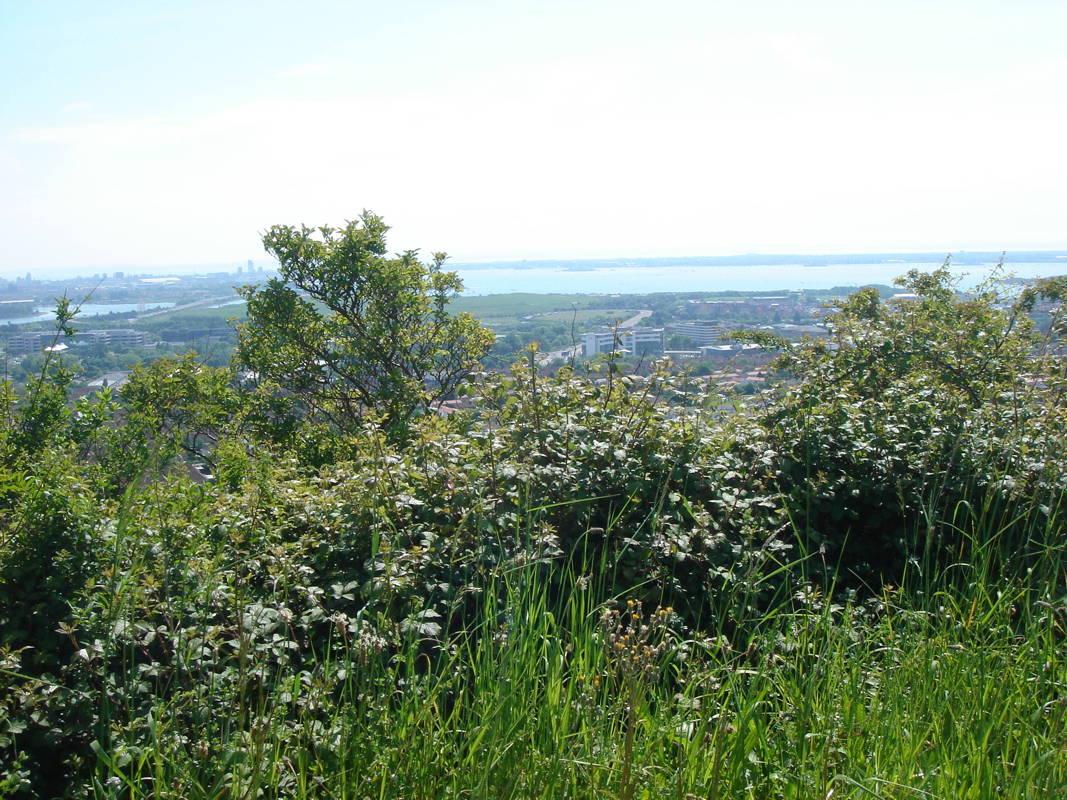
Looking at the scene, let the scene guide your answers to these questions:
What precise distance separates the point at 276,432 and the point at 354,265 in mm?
1875

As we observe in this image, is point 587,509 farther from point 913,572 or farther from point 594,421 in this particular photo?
point 913,572

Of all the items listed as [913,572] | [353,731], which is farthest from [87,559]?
[913,572]

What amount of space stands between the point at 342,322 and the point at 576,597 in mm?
6039

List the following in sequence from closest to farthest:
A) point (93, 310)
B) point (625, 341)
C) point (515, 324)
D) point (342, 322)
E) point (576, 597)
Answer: point (576, 597)
point (625, 341)
point (93, 310)
point (515, 324)
point (342, 322)

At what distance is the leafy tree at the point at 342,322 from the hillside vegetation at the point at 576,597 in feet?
10.1

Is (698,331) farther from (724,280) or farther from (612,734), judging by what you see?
(724,280)

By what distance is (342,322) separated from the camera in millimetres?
A: 8375

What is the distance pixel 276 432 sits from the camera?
7.90 metres

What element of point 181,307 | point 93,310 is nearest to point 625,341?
point 93,310

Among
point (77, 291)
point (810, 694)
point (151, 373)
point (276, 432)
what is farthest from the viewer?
point (151, 373)

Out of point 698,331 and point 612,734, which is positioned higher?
point 698,331

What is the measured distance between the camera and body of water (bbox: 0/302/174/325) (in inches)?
200

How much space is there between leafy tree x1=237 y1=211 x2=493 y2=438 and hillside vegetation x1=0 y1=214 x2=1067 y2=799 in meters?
3.06

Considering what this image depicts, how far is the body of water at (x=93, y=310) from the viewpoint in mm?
5078
